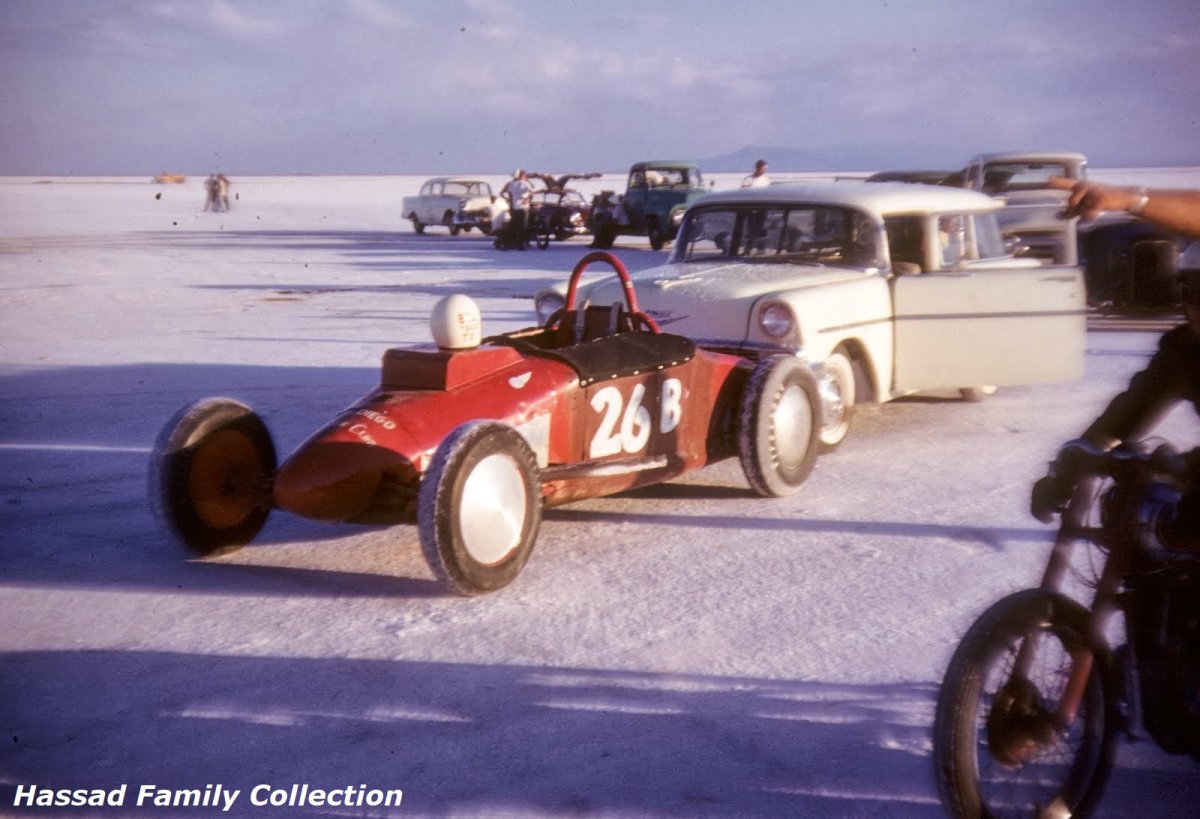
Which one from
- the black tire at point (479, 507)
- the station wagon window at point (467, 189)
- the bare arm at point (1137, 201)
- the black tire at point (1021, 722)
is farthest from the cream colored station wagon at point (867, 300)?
the station wagon window at point (467, 189)

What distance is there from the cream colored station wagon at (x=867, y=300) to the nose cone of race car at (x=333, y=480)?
241 cm

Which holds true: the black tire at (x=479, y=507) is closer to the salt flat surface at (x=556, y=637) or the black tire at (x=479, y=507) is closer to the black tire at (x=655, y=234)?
the salt flat surface at (x=556, y=637)

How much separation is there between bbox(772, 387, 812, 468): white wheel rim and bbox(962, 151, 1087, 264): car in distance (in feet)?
19.5

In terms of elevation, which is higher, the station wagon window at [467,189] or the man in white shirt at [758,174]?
the station wagon window at [467,189]

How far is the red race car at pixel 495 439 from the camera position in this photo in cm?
451

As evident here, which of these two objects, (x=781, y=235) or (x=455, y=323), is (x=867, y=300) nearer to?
(x=781, y=235)

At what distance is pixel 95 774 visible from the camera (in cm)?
322

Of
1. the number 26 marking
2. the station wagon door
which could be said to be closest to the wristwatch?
the number 26 marking

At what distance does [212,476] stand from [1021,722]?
363 cm

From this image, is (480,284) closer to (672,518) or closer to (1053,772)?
(672,518)

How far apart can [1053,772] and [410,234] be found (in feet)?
107

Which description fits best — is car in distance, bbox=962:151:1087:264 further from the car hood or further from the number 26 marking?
the number 26 marking

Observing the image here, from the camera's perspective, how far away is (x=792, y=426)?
20.1 ft

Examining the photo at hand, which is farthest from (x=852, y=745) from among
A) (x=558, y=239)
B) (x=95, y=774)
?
(x=558, y=239)
